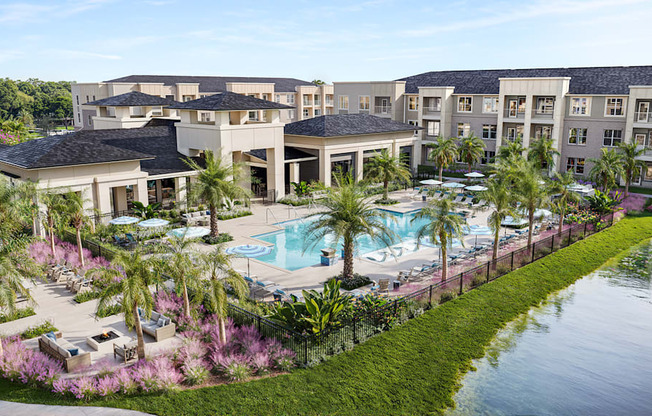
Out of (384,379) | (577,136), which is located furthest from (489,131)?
(384,379)

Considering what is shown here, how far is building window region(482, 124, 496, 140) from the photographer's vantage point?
5644 centimetres

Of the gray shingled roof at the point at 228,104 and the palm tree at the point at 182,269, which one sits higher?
the gray shingled roof at the point at 228,104

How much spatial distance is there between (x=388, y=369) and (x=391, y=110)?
48.6 meters

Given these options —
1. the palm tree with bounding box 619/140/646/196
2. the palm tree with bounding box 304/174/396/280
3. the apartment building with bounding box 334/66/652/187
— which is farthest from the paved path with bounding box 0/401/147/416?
the apartment building with bounding box 334/66/652/187

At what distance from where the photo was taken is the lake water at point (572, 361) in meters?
15.1

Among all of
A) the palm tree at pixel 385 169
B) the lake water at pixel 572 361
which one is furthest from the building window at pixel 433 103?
the lake water at pixel 572 361

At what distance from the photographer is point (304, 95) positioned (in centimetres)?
8669

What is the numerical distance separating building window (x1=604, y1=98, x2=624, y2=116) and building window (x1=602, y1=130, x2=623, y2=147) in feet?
5.45

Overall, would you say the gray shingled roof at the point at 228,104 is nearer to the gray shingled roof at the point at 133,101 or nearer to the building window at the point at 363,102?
the gray shingled roof at the point at 133,101

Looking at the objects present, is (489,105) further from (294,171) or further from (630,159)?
(294,171)

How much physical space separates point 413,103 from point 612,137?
22.1 m

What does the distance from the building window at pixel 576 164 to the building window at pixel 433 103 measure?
50.2 feet

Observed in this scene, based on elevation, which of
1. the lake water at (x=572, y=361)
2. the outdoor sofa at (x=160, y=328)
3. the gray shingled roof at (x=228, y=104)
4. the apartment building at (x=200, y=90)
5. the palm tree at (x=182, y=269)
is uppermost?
the apartment building at (x=200, y=90)

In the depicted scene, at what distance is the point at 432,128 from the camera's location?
6053 centimetres
